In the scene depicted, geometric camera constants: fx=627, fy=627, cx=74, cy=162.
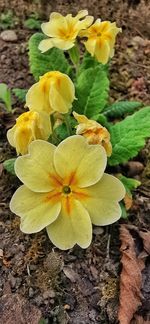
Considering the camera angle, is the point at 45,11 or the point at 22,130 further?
the point at 45,11

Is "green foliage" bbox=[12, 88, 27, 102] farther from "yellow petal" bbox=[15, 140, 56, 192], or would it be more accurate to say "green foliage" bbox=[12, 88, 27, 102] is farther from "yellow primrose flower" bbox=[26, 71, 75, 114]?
"yellow petal" bbox=[15, 140, 56, 192]

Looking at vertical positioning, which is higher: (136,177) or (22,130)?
(22,130)

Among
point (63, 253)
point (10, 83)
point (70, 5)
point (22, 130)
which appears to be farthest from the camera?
point (70, 5)

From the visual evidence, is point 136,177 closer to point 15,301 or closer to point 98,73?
point 98,73

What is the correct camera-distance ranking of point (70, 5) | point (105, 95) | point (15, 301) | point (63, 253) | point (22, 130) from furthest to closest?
point (70, 5)
point (105, 95)
point (63, 253)
point (15, 301)
point (22, 130)

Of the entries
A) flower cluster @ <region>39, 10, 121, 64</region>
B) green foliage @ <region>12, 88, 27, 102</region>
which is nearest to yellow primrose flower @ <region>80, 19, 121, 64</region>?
flower cluster @ <region>39, 10, 121, 64</region>

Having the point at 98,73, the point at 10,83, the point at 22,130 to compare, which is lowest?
the point at 10,83

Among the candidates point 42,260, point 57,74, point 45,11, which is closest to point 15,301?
point 42,260

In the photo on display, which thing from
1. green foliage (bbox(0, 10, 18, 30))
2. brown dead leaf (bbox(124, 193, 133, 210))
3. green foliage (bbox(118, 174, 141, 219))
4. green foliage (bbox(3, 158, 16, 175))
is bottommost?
brown dead leaf (bbox(124, 193, 133, 210))
